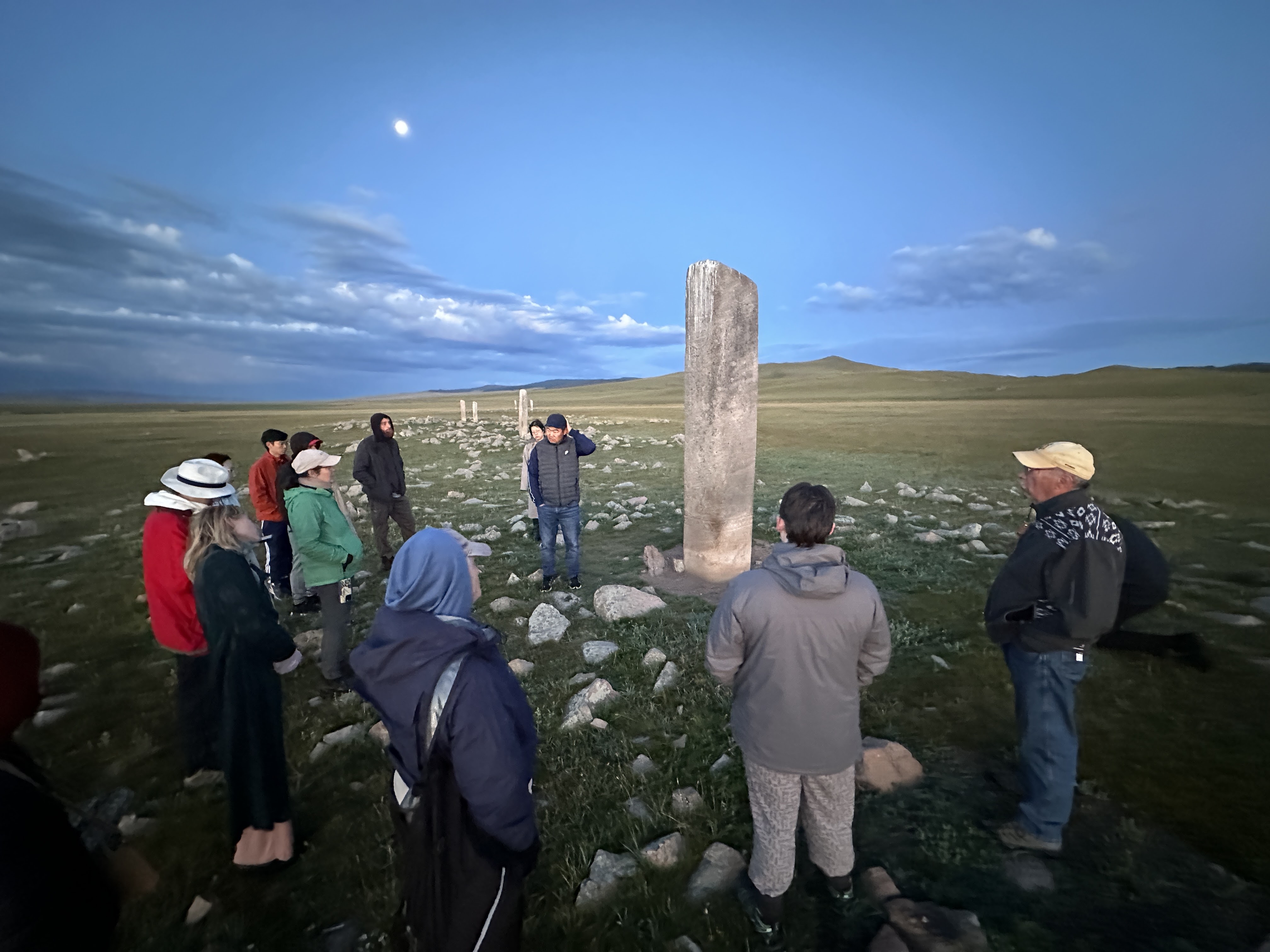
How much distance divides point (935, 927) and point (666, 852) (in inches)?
57.8

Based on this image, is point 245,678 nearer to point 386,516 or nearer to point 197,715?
point 197,715

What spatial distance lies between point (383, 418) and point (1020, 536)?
27.3 feet

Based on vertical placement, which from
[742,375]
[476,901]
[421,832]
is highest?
[742,375]

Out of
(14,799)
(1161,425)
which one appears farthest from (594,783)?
(1161,425)

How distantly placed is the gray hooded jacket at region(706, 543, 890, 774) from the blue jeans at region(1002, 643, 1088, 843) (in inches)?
46.9

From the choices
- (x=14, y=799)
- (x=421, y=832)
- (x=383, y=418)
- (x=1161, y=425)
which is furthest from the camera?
(x=1161, y=425)

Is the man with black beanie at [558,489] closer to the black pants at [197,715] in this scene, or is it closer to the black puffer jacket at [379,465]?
the black puffer jacket at [379,465]

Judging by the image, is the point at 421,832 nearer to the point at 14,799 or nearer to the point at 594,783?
the point at 14,799

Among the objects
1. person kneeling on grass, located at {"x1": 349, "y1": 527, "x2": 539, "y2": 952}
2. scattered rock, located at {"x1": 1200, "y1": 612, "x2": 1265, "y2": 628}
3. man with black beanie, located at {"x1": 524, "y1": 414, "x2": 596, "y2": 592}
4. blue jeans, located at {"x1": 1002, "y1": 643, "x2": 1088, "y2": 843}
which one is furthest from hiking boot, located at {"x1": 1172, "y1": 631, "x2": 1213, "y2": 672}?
man with black beanie, located at {"x1": 524, "y1": 414, "x2": 596, "y2": 592}

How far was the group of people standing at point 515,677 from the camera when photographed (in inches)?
86.1

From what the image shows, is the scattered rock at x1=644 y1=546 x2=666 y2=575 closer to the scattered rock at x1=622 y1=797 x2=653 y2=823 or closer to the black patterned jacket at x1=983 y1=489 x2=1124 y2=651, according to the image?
the scattered rock at x1=622 y1=797 x2=653 y2=823

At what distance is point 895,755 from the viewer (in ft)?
13.5

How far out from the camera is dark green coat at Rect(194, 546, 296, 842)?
129 inches

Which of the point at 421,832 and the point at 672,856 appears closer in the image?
the point at 421,832
